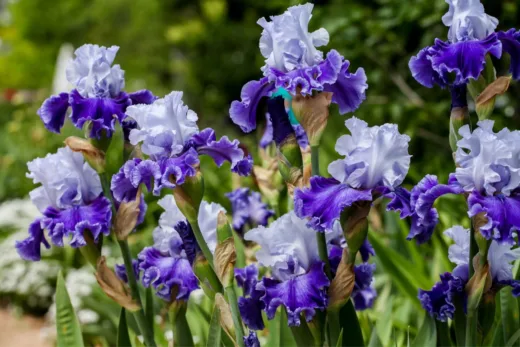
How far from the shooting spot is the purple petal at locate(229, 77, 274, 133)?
50.0 inches

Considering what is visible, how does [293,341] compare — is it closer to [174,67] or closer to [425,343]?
[425,343]

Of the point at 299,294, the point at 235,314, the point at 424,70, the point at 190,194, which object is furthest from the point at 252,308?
the point at 424,70

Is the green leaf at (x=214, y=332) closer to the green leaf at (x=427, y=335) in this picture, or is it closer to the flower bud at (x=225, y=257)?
the flower bud at (x=225, y=257)

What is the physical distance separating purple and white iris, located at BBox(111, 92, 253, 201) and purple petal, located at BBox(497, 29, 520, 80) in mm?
548

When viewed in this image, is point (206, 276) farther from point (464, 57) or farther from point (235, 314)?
point (464, 57)

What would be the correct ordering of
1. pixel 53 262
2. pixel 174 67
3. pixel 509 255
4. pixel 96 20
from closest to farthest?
pixel 509 255
pixel 53 262
pixel 174 67
pixel 96 20

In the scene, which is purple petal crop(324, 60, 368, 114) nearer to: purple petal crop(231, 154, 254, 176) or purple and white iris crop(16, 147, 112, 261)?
purple petal crop(231, 154, 254, 176)

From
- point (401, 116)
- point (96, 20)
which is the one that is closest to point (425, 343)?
point (401, 116)

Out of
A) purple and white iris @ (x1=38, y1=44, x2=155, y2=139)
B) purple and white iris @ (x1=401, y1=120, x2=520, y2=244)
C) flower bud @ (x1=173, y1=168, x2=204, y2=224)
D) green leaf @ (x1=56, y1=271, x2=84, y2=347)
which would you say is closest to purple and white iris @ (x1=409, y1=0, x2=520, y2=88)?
purple and white iris @ (x1=401, y1=120, x2=520, y2=244)

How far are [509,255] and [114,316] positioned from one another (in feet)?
5.31

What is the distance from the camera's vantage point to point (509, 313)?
1583mm

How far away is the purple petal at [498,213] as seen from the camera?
3.65ft

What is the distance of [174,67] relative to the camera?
1200 cm

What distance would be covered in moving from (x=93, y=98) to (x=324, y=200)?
0.58 m
